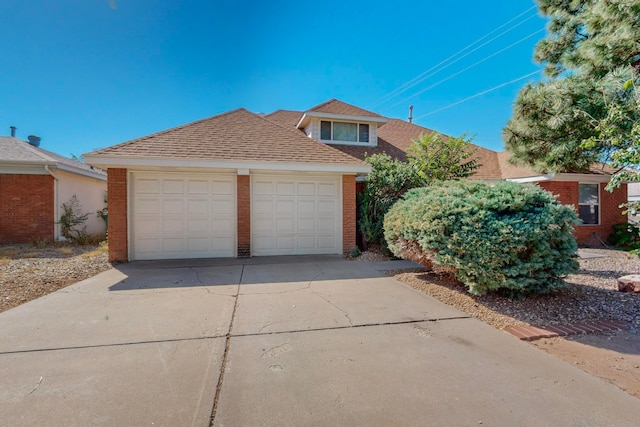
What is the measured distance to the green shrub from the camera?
13.5 ft

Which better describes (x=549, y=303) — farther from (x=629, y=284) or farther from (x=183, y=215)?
(x=183, y=215)

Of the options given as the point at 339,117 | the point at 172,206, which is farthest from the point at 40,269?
the point at 339,117

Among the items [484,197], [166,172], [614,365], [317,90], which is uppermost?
[317,90]

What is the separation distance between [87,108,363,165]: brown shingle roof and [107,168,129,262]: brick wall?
2.17 feet

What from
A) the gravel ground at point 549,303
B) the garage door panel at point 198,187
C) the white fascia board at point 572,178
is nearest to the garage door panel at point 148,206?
the garage door panel at point 198,187

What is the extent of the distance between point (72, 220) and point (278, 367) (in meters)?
12.8

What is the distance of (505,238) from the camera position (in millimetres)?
4055

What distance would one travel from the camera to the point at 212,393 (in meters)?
2.39

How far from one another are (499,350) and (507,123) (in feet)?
22.1

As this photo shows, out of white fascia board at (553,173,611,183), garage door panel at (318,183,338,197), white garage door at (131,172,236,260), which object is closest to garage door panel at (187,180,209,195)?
white garage door at (131,172,236,260)

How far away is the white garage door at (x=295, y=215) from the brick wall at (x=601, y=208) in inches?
347

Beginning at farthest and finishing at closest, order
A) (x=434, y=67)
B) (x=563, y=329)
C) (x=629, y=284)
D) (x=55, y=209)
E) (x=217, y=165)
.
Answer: (x=434, y=67), (x=55, y=209), (x=217, y=165), (x=629, y=284), (x=563, y=329)

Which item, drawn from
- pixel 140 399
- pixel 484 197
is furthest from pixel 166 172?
pixel 484 197

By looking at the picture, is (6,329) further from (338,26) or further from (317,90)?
(317,90)
